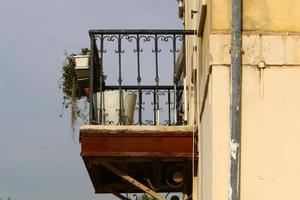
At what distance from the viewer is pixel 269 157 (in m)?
6.11

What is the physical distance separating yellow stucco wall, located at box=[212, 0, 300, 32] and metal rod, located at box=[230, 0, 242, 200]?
0.27 ft

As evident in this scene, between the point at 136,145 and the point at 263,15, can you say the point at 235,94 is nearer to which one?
the point at 263,15

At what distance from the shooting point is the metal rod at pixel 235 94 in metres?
6.02

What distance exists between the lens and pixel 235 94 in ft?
20.1

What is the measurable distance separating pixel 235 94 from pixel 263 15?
69cm

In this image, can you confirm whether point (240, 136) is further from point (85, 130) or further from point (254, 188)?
point (85, 130)

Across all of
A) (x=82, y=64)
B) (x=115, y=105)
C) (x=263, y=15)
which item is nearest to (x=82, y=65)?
(x=82, y=64)

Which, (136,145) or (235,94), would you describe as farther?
(136,145)

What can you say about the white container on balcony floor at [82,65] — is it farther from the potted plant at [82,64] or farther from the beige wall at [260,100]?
the beige wall at [260,100]

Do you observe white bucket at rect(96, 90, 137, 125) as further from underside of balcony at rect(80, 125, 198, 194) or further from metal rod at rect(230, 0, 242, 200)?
metal rod at rect(230, 0, 242, 200)

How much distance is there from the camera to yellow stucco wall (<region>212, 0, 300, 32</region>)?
6.32 m

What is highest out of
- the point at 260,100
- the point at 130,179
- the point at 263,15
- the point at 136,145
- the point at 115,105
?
the point at 263,15

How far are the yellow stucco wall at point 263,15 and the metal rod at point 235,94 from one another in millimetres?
83

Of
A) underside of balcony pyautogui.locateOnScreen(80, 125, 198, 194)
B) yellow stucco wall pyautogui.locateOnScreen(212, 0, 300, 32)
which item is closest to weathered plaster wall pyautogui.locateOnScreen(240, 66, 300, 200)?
yellow stucco wall pyautogui.locateOnScreen(212, 0, 300, 32)
